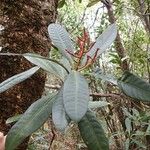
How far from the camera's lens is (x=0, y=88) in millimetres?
896

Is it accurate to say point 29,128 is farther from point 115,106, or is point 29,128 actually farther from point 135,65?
point 135,65

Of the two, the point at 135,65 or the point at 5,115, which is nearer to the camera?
the point at 5,115

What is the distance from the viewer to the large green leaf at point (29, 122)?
0.82m

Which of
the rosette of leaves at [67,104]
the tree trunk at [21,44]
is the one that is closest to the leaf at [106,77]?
the rosette of leaves at [67,104]

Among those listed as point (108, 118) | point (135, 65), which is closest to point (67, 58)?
point (108, 118)

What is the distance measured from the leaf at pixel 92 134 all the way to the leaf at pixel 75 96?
9cm

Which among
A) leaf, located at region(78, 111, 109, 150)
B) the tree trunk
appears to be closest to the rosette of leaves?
leaf, located at region(78, 111, 109, 150)

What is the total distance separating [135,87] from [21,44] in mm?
569

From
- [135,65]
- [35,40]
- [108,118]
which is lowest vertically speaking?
[108,118]

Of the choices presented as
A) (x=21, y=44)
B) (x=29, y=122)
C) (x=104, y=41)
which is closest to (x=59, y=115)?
(x=29, y=122)

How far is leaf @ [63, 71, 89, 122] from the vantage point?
2.36 feet

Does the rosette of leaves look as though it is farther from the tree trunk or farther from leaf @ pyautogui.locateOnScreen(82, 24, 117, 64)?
the tree trunk

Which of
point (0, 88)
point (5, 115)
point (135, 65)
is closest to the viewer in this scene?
point (0, 88)

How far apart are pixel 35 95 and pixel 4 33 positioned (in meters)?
0.24
